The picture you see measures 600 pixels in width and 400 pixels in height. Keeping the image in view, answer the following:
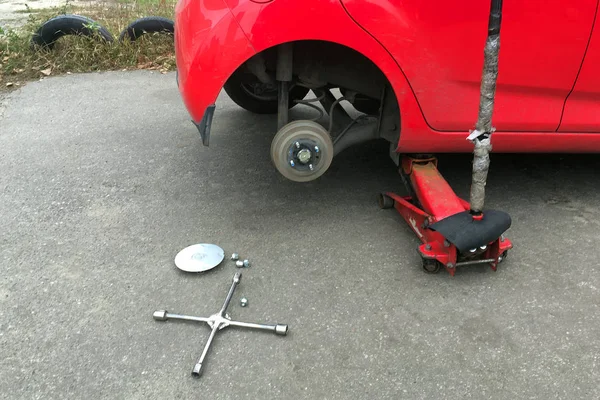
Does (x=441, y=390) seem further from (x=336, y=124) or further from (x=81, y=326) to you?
(x=336, y=124)

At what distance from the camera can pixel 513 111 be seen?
260cm

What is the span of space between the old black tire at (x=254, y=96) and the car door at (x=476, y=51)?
1587 millimetres

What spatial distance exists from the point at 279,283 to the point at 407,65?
120 cm

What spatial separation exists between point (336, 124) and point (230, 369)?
1.70 m

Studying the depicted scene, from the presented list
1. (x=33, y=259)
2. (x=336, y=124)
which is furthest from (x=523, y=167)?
(x=33, y=259)

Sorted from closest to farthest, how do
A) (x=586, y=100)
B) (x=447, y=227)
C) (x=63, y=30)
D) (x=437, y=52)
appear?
(x=447, y=227) < (x=437, y=52) < (x=586, y=100) < (x=63, y=30)

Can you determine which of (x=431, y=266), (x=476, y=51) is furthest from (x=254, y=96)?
(x=431, y=266)

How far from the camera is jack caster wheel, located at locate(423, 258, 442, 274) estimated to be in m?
2.36

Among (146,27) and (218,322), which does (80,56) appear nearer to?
(146,27)

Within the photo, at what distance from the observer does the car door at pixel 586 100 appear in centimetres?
250

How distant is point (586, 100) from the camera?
2.64m

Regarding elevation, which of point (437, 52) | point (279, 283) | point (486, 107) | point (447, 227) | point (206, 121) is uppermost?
point (437, 52)

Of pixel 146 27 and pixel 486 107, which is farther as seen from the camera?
pixel 146 27

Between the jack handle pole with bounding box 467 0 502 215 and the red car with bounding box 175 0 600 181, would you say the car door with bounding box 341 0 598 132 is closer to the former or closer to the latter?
the red car with bounding box 175 0 600 181
